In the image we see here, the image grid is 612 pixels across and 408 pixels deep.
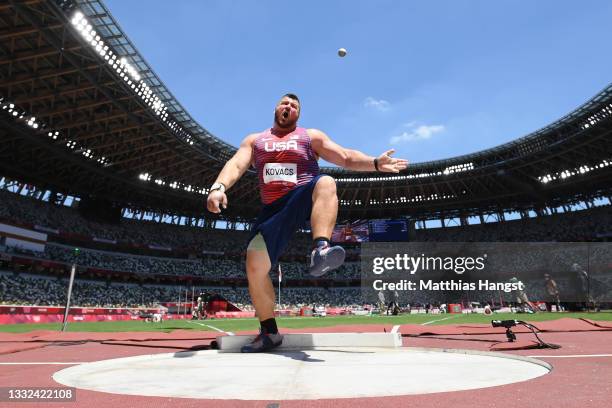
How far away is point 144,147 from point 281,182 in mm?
31710

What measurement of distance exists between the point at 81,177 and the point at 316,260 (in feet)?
137

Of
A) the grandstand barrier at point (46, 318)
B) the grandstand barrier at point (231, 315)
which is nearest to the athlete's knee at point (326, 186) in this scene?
the grandstand barrier at point (46, 318)

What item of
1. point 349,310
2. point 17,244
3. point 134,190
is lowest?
point 349,310

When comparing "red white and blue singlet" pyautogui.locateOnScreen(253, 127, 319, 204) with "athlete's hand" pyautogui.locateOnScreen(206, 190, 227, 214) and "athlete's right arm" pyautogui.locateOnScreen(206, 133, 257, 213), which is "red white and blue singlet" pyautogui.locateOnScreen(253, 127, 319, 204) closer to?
"athlete's right arm" pyautogui.locateOnScreen(206, 133, 257, 213)

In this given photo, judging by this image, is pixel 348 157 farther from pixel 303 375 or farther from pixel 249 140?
pixel 303 375

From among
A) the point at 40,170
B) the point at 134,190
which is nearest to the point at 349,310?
the point at 134,190

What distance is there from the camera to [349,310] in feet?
151

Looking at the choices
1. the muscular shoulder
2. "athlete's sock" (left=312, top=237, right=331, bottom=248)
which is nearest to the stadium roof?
the muscular shoulder

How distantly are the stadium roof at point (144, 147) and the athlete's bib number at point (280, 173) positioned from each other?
20316 mm

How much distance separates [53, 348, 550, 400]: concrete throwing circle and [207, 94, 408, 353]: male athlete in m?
1.00

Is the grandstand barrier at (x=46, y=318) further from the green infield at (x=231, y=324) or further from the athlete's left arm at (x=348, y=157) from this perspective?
the athlete's left arm at (x=348, y=157)

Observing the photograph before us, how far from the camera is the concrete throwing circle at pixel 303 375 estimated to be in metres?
2.48

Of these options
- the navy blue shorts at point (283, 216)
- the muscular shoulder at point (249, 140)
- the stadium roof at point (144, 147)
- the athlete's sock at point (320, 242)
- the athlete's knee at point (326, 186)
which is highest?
the stadium roof at point (144, 147)

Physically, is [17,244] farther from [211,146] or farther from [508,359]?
[508,359]
